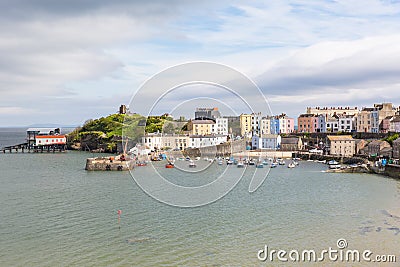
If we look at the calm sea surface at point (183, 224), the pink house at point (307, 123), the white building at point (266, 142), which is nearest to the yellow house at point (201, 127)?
the calm sea surface at point (183, 224)

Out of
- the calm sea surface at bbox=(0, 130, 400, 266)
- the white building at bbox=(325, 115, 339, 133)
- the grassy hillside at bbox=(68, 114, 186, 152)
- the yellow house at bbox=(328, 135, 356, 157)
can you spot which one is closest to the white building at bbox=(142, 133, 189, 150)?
the grassy hillside at bbox=(68, 114, 186, 152)

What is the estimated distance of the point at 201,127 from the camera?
33.7 meters

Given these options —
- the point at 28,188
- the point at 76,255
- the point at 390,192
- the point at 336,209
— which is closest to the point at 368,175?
the point at 390,192

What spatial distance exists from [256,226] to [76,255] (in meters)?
5.82

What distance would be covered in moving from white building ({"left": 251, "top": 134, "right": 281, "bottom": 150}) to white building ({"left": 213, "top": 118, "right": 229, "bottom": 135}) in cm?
1046

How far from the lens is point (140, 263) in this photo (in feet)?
35.5

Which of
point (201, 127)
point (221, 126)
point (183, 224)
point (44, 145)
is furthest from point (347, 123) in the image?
point (183, 224)

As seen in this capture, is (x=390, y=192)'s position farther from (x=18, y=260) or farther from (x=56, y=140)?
(x=56, y=140)

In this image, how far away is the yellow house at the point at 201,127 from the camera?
32.1 metres

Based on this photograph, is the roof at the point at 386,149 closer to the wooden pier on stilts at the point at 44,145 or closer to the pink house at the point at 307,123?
the pink house at the point at 307,123

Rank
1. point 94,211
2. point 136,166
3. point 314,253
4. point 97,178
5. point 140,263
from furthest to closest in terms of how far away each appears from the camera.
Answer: point 136,166
point 97,178
point 94,211
point 314,253
point 140,263

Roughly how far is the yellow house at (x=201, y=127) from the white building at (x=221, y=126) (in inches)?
12.7

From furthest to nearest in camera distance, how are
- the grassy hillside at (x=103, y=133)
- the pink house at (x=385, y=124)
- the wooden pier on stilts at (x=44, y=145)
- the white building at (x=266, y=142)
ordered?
the grassy hillside at (x=103, y=133) < the wooden pier on stilts at (x=44, y=145) < the pink house at (x=385, y=124) < the white building at (x=266, y=142)

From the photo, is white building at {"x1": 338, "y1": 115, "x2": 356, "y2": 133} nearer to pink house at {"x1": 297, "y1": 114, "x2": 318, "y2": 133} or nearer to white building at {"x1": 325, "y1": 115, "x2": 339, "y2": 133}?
white building at {"x1": 325, "y1": 115, "x2": 339, "y2": 133}
